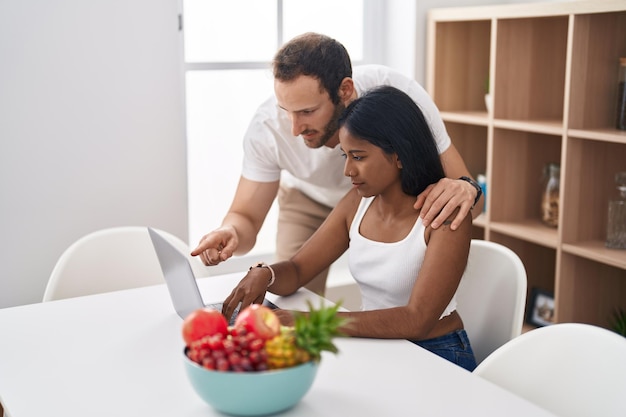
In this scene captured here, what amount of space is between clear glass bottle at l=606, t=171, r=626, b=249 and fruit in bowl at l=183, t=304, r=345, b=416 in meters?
1.80

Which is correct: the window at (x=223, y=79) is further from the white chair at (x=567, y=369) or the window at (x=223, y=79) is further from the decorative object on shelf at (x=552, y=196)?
the white chair at (x=567, y=369)

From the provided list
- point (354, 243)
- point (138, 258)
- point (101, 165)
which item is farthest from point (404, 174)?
point (101, 165)

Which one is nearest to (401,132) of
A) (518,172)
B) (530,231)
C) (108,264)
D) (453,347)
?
(453,347)

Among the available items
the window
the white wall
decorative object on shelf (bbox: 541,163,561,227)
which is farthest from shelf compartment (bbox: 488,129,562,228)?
the white wall

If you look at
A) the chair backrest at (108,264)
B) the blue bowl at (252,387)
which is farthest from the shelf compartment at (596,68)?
the blue bowl at (252,387)

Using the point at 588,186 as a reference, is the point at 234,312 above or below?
below

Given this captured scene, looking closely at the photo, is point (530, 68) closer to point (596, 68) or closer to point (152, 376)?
point (596, 68)

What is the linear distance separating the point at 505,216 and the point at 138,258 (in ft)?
4.90

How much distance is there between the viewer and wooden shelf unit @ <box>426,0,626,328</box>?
2.69 m

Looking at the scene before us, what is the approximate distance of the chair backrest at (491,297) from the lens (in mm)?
1949

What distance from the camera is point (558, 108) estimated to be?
313 centimetres

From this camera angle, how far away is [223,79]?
3.19 metres

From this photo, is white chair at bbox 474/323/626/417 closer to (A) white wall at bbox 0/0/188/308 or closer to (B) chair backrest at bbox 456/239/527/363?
(B) chair backrest at bbox 456/239/527/363

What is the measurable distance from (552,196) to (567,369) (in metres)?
1.56
